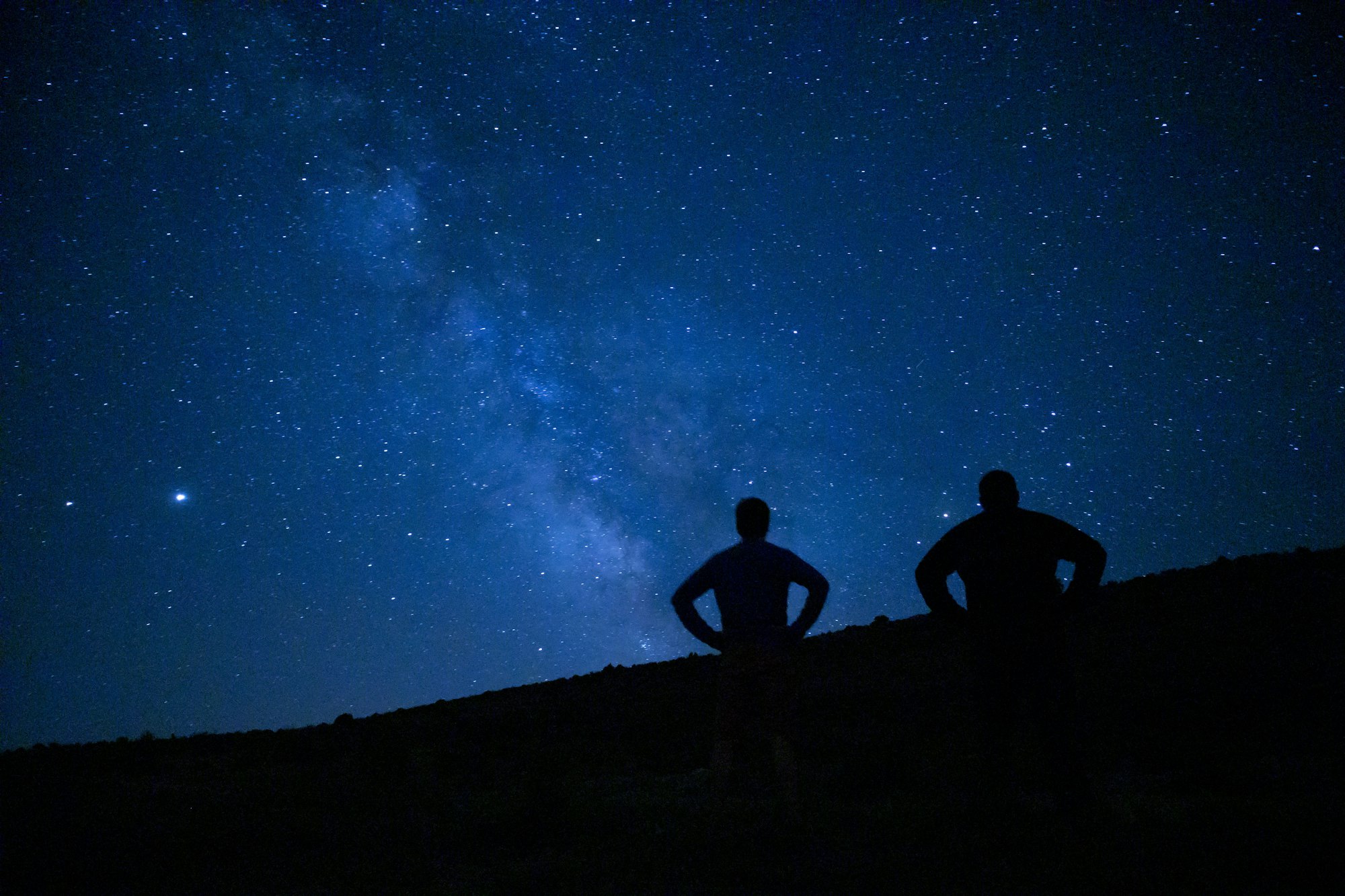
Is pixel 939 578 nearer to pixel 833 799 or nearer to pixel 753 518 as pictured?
pixel 753 518

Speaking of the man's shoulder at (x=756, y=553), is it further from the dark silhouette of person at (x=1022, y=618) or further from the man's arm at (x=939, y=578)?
the dark silhouette of person at (x=1022, y=618)

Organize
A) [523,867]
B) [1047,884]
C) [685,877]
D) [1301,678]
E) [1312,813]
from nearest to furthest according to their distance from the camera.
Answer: [1047,884] → [685,877] → [1312,813] → [523,867] → [1301,678]

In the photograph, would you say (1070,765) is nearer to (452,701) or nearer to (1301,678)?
(1301,678)

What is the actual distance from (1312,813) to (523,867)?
414cm

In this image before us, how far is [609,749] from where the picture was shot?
9055 mm

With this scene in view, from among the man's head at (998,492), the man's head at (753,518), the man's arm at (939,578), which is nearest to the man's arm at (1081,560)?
the man's head at (998,492)

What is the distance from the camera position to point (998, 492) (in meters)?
3.76

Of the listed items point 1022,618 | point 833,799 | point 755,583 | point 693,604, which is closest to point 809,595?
point 755,583

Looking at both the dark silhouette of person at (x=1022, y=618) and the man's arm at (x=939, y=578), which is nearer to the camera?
the dark silhouette of person at (x=1022, y=618)

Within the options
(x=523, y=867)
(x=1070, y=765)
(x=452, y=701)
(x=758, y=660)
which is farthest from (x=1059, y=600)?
(x=452, y=701)

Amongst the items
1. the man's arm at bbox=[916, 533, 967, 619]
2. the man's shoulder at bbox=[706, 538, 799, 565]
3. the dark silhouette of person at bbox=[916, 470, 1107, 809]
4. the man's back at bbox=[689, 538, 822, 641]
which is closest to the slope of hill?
the dark silhouette of person at bbox=[916, 470, 1107, 809]

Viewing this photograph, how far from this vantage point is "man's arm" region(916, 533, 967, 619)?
3.88 metres

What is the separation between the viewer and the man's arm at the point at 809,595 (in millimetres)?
3965

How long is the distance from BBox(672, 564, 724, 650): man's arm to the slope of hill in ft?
3.63
